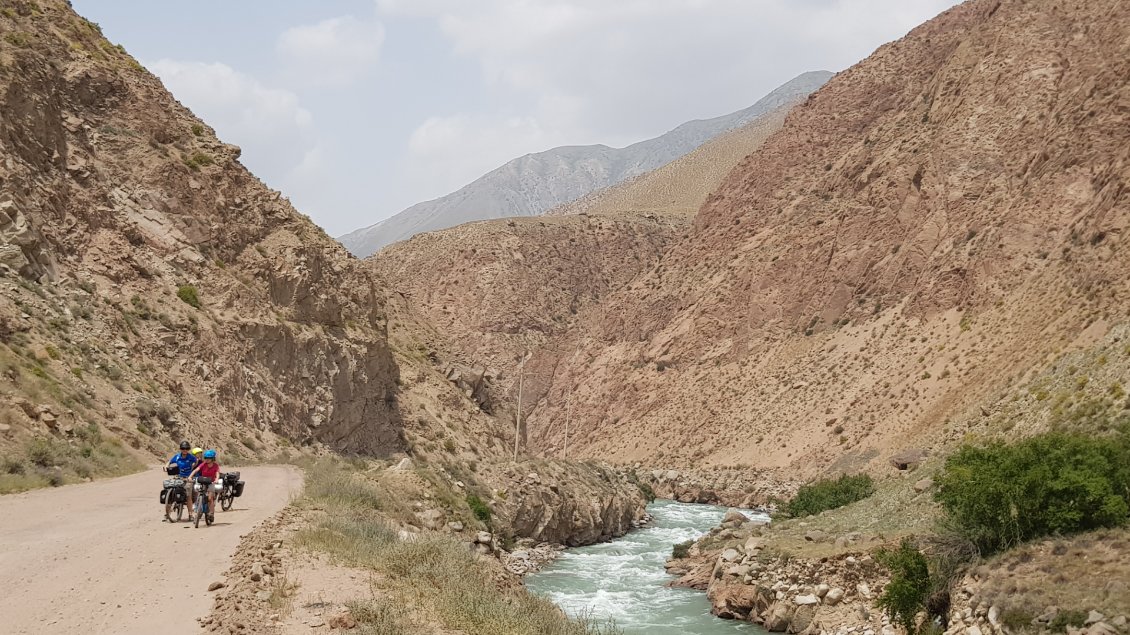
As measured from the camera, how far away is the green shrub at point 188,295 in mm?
29770

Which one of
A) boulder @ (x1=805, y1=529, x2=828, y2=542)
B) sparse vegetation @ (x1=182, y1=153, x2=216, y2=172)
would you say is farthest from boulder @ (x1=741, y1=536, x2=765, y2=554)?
sparse vegetation @ (x1=182, y1=153, x2=216, y2=172)

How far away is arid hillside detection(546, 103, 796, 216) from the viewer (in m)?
127

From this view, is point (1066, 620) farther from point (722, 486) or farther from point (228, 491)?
point (722, 486)

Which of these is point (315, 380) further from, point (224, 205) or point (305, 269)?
point (224, 205)

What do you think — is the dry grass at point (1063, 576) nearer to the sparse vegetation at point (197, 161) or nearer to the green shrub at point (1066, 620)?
the green shrub at point (1066, 620)

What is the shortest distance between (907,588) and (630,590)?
8958mm

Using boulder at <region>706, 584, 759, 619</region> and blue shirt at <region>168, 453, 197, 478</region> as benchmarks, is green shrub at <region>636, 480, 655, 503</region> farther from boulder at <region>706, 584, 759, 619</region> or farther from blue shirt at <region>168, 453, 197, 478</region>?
blue shirt at <region>168, 453, 197, 478</region>

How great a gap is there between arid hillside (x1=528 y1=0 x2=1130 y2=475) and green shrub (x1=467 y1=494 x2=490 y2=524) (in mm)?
15770

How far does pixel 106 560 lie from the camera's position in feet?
33.7

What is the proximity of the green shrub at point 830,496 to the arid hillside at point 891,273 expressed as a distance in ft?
11.2

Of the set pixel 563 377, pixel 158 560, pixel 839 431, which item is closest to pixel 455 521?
pixel 158 560

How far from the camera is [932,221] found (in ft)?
188

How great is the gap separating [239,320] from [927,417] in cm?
3030

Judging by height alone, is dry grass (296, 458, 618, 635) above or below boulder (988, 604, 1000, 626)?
above
